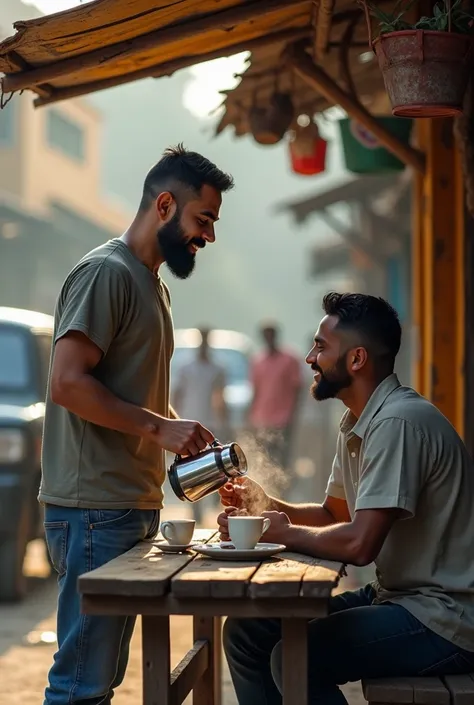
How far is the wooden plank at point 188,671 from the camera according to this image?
12.8 ft

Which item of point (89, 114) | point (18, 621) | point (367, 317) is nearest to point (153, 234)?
point (367, 317)

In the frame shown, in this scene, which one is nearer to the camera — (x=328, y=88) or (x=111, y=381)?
(x=111, y=381)

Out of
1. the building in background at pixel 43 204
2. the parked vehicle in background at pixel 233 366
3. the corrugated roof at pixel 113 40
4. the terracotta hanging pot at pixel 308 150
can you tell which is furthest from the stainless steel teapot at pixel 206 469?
the building in background at pixel 43 204

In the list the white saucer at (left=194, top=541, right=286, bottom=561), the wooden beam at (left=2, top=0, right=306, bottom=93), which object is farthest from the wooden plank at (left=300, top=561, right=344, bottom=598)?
the wooden beam at (left=2, top=0, right=306, bottom=93)

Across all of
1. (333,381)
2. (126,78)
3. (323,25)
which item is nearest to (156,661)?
(333,381)

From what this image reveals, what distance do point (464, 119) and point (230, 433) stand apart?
368 inches

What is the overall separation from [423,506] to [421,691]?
547 mm

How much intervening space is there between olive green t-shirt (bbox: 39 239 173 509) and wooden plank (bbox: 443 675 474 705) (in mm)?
1109

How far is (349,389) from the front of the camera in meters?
4.07

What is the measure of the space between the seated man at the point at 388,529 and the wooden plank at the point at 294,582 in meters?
0.25

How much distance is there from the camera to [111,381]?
4.08 metres

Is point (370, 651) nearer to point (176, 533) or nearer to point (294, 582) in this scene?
point (294, 582)

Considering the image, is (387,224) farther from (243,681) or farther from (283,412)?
(243,681)

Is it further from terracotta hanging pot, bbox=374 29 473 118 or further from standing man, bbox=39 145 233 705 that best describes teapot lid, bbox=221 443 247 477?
terracotta hanging pot, bbox=374 29 473 118
